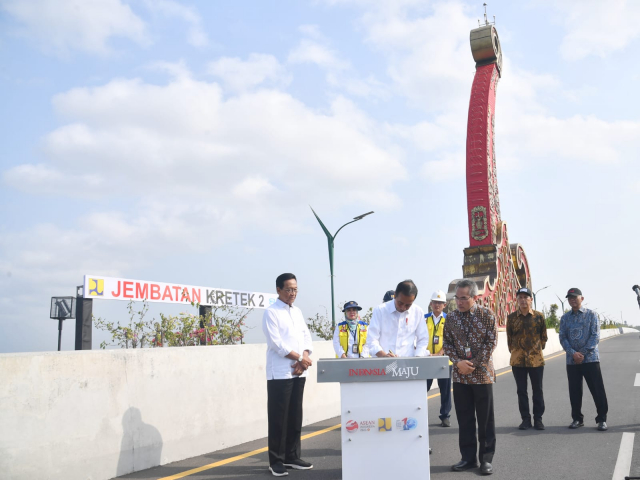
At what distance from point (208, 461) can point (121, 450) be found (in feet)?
3.43

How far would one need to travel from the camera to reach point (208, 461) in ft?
21.6

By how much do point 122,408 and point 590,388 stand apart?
614 cm

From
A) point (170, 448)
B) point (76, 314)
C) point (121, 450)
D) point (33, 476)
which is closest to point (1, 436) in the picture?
point (33, 476)

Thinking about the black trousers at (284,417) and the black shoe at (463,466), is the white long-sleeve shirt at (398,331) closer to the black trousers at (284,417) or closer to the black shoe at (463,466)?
the black trousers at (284,417)

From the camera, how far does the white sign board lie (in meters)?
16.1

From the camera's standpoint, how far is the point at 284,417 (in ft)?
20.5

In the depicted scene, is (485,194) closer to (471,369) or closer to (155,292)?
(155,292)

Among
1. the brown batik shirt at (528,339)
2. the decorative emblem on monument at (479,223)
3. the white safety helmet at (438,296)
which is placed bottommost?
the brown batik shirt at (528,339)

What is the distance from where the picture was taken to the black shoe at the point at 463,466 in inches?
235

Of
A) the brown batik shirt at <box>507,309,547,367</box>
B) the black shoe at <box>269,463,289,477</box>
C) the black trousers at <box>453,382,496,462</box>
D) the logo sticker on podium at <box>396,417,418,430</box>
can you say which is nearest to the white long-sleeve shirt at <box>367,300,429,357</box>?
Answer: the black trousers at <box>453,382,496,462</box>

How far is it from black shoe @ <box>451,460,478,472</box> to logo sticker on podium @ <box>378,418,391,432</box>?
136 cm

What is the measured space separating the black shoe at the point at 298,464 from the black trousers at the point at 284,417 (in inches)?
1.5

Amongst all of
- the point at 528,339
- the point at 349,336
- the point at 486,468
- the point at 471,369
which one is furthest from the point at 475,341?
the point at 349,336

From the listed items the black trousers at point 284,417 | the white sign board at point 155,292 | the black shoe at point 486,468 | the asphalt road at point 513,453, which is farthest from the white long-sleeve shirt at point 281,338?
the white sign board at point 155,292
